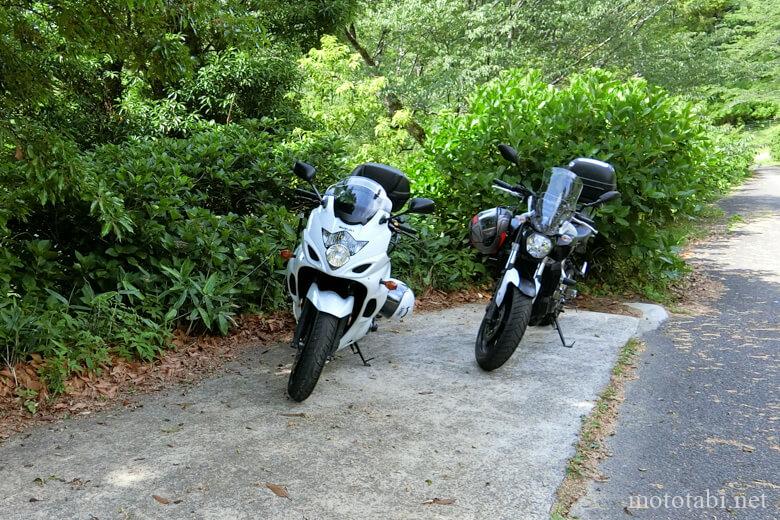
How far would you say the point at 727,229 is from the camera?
11734 millimetres

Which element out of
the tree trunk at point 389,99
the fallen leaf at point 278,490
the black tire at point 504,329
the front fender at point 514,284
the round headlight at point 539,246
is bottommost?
the fallen leaf at point 278,490

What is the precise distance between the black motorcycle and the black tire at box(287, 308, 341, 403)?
1.22 metres

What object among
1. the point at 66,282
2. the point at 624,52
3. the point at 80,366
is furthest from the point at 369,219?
the point at 624,52

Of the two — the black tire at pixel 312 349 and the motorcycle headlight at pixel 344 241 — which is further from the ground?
the motorcycle headlight at pixel 344 241

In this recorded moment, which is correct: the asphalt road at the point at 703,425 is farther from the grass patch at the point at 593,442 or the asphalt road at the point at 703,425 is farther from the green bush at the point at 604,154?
the green bush at the point at 604,154

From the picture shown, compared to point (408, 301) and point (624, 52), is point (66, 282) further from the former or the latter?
point (624, 52)

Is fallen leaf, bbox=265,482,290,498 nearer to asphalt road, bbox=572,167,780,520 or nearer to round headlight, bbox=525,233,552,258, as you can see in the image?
asphalt road, bbox=572,167,780,520

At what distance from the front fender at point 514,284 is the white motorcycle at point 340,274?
671 millimetres

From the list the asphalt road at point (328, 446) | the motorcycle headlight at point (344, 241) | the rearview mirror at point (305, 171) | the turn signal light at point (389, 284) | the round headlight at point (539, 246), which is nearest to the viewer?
the asphalt road at point (328, 446)

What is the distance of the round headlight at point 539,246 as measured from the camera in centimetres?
439

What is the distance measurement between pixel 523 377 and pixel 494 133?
3237 millimetres

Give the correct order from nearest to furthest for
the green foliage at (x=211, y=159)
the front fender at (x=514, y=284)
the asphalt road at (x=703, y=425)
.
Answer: the asphalt road at (x=703, y=425) < the green foliage at (x=211, y=159) < the front fender at (x=514, y=284)

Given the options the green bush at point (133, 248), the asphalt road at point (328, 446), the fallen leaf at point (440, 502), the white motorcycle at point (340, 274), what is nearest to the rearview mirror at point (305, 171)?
the white motorcycle at point (340, 274)

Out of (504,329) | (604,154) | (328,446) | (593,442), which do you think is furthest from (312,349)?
(604,154)
